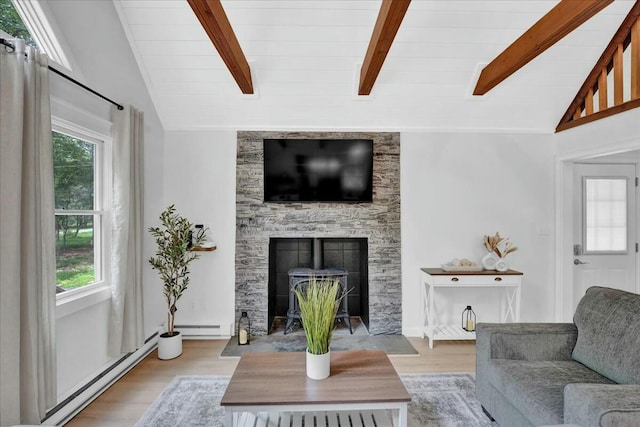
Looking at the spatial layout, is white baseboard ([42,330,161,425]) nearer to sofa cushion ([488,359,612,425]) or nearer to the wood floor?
the wood floor

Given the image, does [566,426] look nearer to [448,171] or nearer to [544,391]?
[544,391]

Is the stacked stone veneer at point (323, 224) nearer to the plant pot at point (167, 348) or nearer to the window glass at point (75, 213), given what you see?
the plant pot at point (167, 348)

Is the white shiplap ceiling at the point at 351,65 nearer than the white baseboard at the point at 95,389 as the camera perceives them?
No

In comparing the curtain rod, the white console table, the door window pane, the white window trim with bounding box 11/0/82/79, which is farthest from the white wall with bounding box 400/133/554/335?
the white window trim with bounding box 11/0/82/79

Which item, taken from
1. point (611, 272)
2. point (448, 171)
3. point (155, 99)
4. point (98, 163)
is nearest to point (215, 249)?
point (98, 163)

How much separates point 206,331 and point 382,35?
133 inches

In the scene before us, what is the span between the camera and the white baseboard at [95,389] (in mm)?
2195

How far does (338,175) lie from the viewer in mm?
3832

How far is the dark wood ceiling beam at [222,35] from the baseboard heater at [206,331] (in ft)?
8.43

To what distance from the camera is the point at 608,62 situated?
3.31 meters

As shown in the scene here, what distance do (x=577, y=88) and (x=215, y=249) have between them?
4.30 m

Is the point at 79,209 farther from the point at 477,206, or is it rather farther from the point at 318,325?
the point at 477,206

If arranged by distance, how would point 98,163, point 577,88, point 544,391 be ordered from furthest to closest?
point 577,88
point 98,163
point 544,391

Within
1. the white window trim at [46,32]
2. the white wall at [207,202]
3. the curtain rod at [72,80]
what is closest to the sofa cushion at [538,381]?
the white wall at [207,202]
